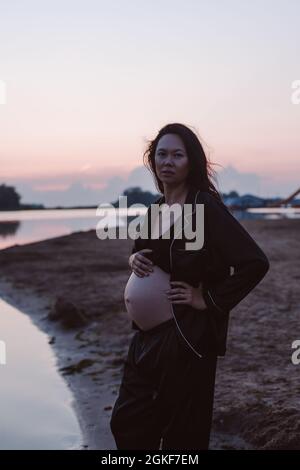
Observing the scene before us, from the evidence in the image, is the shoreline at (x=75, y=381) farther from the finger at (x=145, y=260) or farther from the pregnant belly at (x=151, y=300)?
the finger at (x=145, y=260)

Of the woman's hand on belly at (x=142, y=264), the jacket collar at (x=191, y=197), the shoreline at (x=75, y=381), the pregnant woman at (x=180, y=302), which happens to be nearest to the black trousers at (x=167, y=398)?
the pregnant woman at (x=180, y=302)

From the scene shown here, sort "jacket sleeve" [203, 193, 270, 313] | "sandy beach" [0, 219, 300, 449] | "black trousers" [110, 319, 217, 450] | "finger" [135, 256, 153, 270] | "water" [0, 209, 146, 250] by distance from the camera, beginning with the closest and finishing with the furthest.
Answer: "jacket sleeve" [203, 193, 270, 313] → "black trousers" [110, 319, 217, 450] → "finger" [135, 256, 153, 270] → "sandy beach" [0, 219, 300, 449] → "water" [0, 209, 146, 250]

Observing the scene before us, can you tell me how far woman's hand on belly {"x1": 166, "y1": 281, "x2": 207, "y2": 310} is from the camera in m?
2.78

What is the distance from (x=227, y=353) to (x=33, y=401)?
2287mm

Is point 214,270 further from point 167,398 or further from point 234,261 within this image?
point 167,398

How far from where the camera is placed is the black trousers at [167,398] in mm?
2869

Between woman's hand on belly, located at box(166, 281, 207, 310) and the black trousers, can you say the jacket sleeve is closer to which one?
woman's hand on belly, located at box(166, 281, 207, 310)

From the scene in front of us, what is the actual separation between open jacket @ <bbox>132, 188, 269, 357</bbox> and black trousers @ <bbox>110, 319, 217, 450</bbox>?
0.10m

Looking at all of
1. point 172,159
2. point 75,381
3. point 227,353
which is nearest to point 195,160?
point 172,159

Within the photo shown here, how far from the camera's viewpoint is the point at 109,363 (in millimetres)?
6777

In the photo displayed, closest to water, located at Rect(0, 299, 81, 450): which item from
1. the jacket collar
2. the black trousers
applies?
the black trousers
